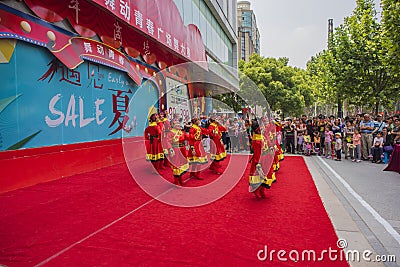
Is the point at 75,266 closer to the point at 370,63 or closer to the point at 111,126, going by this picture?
the point at 111,126

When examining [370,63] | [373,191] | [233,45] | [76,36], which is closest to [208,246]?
[373,191]

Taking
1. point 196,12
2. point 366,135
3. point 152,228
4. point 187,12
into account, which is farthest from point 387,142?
point 196,12

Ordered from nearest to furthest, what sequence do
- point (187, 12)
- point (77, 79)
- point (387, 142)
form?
point (77, 79)
point (387, 142)
point (187, 12)

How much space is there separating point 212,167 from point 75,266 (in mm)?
5342

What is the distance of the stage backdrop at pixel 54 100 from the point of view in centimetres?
585

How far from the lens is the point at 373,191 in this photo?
602cm

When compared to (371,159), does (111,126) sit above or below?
above

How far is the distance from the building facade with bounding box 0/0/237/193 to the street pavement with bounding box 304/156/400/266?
19.0 feet

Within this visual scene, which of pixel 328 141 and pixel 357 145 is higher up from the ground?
pixel 328 141

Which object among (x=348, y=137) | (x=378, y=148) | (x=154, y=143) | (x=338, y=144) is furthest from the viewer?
(x=348, y=137)

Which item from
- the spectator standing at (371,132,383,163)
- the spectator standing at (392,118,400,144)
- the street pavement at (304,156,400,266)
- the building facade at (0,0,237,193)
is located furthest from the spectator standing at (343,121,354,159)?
the building facade at (0,0,237,193)

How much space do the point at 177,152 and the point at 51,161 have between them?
9.50ft

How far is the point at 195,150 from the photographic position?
6988 millimetres

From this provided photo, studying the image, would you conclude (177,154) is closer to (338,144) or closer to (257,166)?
(257,166)
